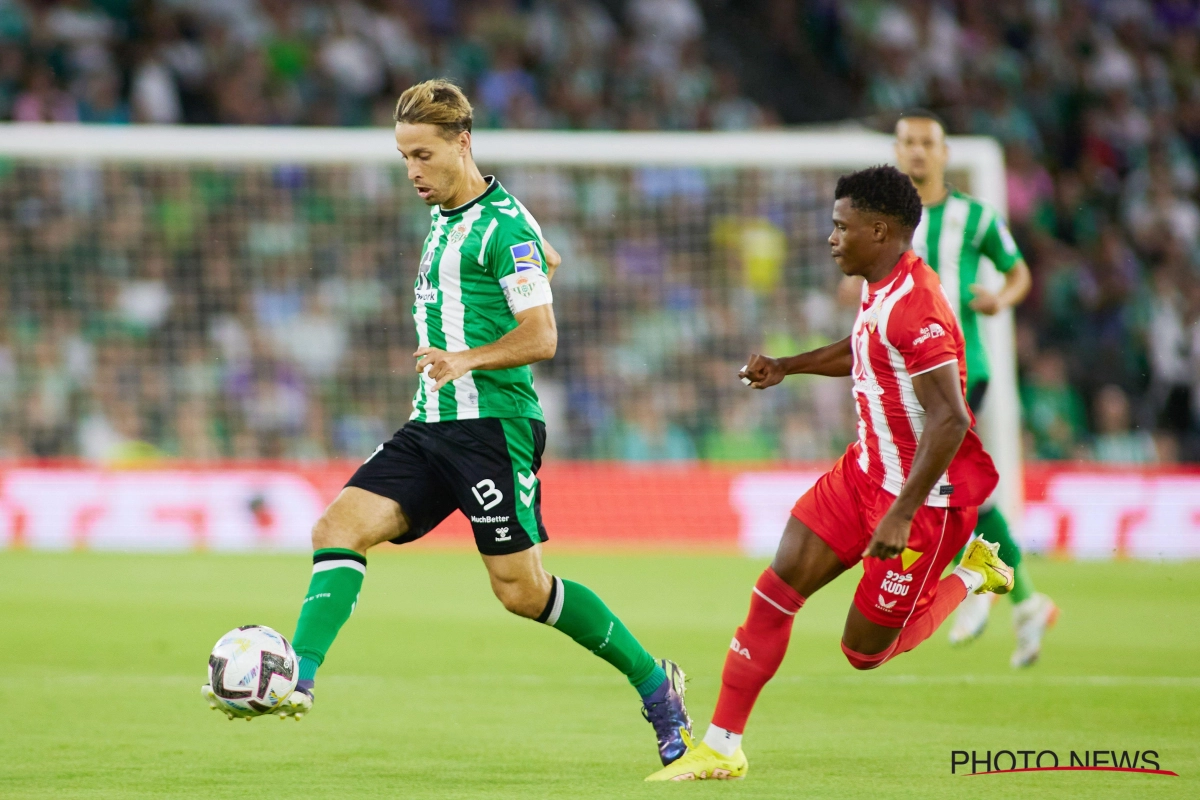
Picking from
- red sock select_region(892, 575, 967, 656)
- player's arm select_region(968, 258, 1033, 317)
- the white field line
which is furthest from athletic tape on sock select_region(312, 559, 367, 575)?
player's arm select_region(968, 258, 1033, 317)

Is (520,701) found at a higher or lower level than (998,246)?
lower

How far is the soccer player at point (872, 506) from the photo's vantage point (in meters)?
5.52

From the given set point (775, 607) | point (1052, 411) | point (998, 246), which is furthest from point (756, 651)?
point (1052, 411)

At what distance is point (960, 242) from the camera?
8.57 m

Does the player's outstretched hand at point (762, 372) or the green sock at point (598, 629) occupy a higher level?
the player's outstretched hand at point (762, 372)

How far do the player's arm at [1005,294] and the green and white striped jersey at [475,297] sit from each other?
318cm

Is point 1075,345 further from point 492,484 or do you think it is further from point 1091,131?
point 492,484

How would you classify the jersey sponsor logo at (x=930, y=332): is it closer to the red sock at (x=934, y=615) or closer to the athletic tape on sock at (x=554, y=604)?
the red sock at (x=934, y=615)

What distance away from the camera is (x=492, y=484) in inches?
224

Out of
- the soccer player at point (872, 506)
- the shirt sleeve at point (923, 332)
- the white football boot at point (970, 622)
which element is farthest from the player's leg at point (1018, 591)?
the shirt sleeve at point (923, 332)

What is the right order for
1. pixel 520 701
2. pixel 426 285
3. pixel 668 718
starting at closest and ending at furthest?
1. pixel 668 718
2. pixel 426 285
3. pixel 520 701

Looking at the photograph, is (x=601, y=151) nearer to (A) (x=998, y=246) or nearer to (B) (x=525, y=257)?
(A) (x=998, y=246)

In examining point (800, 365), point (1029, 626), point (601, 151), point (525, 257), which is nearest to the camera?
point (525, 257)

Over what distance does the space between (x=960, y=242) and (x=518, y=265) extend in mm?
3666
